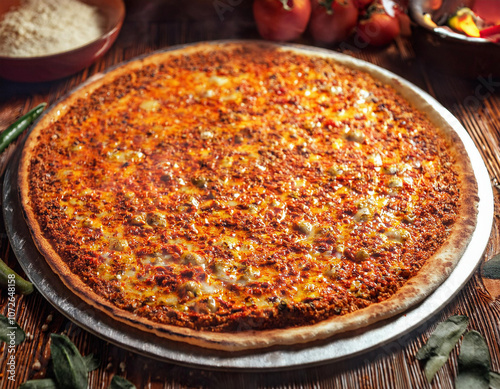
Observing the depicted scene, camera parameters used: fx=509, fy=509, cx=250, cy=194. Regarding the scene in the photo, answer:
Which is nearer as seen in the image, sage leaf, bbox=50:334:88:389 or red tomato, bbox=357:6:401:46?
sage leaf, bbox=50:334:88:389

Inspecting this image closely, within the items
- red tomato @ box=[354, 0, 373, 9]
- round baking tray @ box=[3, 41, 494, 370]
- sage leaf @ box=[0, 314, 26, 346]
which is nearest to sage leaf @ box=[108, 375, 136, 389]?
round baking tray @ box=[3, 41, 494, 370]

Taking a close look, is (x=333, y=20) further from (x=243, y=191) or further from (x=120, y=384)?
(x=120, y=384)

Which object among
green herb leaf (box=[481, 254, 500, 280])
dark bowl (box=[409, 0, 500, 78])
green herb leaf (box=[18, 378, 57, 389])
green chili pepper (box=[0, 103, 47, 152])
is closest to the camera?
green herb leaf (box=[18, 378, 57, 389])

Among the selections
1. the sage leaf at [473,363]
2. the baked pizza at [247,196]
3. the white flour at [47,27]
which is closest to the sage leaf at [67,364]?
the baked pizza at [247,196]

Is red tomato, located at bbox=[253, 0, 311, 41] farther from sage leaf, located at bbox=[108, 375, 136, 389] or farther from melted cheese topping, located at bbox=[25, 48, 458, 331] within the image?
sage leaf, located at bbox=[108, 375, 136, 389]

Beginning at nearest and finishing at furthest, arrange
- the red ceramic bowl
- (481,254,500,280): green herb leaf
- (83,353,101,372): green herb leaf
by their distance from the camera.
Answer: (83,353,101,372): green herb leaf < (481,254,500,280): green herb leaf < the red ceramic bowl

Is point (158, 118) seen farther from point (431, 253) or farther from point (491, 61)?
point (491, 61)
